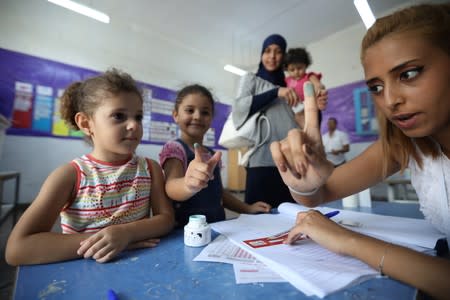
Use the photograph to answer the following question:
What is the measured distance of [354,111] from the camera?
11.5 feet

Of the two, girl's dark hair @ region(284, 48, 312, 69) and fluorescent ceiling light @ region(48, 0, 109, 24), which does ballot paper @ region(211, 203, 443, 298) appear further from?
fluorescent ceiling light @ region(48, 0, 109, 24)

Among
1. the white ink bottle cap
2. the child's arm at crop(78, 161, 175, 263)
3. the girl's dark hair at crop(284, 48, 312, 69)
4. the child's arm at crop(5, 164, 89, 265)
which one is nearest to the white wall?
the girl's dark hair at crop(284, 48, 312, 69)

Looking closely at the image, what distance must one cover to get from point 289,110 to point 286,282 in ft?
3.55

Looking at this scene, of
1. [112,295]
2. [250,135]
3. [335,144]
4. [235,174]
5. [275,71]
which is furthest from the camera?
[235,174]

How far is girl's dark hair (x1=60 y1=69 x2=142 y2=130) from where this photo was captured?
0.75m

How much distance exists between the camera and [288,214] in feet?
2.70

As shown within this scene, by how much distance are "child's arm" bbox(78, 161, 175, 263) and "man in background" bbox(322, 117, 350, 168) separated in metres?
2.80

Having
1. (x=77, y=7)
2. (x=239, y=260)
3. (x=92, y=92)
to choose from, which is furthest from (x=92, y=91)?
(x=77, y=7)

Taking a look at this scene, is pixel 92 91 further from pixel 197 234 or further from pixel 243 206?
pixel 243 206

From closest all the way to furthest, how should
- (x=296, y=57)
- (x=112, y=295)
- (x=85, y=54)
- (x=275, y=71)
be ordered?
(x=112, y=295) → (x=275, y=71) → (x=296, y=57) → (x=85, y=54)

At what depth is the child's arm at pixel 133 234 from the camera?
1.50ft

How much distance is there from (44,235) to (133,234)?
177 mm

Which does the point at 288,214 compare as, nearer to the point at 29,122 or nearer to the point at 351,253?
the point at 351,253

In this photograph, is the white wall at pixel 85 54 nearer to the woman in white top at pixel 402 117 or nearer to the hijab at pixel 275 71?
the hijab at pixel 275 71
